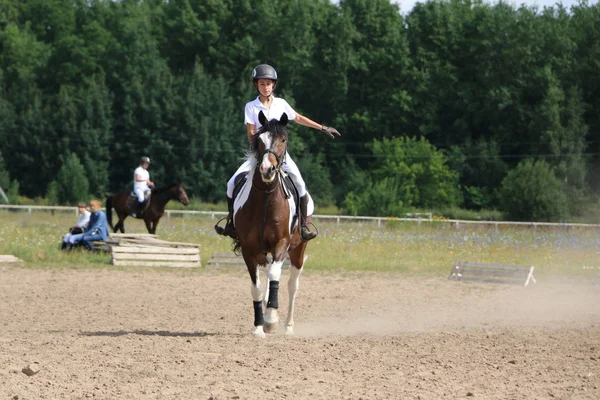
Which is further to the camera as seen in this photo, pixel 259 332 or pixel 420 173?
pixel 420 173

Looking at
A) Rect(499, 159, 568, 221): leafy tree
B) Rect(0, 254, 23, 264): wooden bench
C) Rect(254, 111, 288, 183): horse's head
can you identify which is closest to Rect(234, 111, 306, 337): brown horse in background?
Rect(254, 111, 288, 183): horse's head

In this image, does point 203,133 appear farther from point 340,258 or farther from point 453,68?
point 340,258

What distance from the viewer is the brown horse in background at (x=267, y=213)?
1058 centimetres

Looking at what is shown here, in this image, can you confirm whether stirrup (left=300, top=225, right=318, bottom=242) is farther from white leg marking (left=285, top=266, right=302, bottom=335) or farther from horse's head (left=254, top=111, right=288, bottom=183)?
horse's head (left=254, top=111, right=288, bottom=183)

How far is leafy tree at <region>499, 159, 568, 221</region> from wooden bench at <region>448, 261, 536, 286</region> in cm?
3344

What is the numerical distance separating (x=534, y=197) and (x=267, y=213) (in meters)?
44.1

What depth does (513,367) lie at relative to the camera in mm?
8945

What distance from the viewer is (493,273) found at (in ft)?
66.6

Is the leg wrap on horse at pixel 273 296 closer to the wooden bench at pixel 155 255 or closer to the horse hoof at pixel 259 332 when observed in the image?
the horse hoof at pixel 259 332

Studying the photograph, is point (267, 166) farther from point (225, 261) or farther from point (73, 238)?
point (73, 238)

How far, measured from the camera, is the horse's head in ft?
33.8

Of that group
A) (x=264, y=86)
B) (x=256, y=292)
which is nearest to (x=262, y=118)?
(x=264, y=86)

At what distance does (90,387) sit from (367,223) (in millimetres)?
32063

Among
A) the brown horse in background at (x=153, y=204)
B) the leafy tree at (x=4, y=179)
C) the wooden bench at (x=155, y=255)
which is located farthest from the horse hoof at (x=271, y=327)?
the leafy tree at (x=4, y=179)
